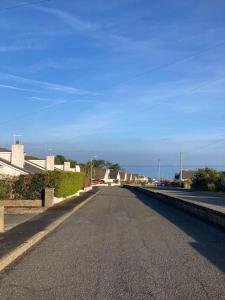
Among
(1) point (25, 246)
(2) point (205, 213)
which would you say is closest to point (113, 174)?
(2) point (205, 213)

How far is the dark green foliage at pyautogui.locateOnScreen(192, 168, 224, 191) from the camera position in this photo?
79938 mm

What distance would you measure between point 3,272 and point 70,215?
1555 cm

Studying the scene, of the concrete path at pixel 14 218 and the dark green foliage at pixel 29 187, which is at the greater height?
the dark green foliage at pixel 29 187

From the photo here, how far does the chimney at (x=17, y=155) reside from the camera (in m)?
53.1

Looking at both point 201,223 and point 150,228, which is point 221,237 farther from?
point 201,223

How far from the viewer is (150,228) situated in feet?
64.3

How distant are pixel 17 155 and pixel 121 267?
142ft

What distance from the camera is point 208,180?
86500 millimetres

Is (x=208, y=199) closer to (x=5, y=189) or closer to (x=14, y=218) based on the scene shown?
(x=5, y=189)

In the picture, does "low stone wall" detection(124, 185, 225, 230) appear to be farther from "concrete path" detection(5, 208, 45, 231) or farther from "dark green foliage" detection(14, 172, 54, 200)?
"dark green foliage" detection(14, 172, 54, 200)

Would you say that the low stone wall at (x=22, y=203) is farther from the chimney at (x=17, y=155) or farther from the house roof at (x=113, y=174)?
the house roof at (x=113, y=174)

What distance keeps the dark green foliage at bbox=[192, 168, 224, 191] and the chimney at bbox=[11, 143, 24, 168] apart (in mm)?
33333

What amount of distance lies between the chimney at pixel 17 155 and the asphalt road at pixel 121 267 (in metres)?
35.4

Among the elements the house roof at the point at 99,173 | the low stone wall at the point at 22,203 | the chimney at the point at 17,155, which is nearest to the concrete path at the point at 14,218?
the low stone wall at the point at 22,203
